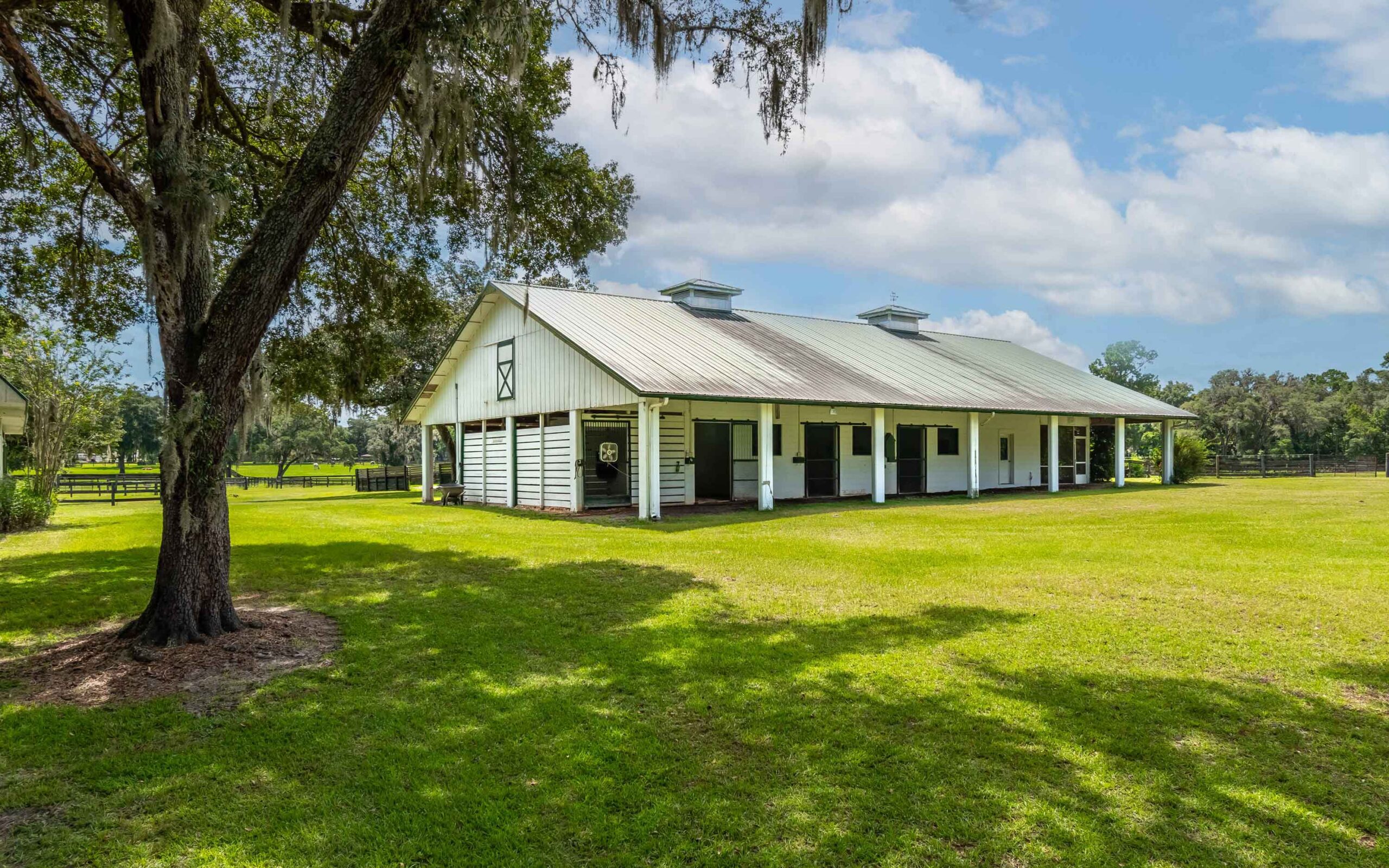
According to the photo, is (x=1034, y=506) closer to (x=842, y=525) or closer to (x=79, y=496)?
(x=842, y=525)

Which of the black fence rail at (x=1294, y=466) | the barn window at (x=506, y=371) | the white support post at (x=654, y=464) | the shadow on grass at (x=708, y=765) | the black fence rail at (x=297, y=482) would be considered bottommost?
the black fence rail at (x=297, y=482)

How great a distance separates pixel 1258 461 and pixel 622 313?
31.4 meters

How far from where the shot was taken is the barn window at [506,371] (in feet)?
65.2

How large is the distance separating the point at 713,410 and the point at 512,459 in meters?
5.39

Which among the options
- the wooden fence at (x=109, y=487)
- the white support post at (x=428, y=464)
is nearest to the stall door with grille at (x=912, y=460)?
the white support post at (x=428, y=464)

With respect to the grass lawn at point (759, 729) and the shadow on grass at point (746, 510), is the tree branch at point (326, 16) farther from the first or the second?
the shadow on grass at point (746, 510)

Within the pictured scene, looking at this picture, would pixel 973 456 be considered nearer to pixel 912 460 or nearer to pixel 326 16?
pixel 912 460

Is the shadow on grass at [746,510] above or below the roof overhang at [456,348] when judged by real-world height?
below

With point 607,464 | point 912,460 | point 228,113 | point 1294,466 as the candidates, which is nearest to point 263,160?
point 228,113

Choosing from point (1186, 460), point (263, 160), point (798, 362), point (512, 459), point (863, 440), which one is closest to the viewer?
point (263, 160)

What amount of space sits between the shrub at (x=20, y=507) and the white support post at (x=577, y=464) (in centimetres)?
1091

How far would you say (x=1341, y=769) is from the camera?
3.60 m

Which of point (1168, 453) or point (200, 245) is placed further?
point (1168, 453)

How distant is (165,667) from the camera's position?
5410mm
